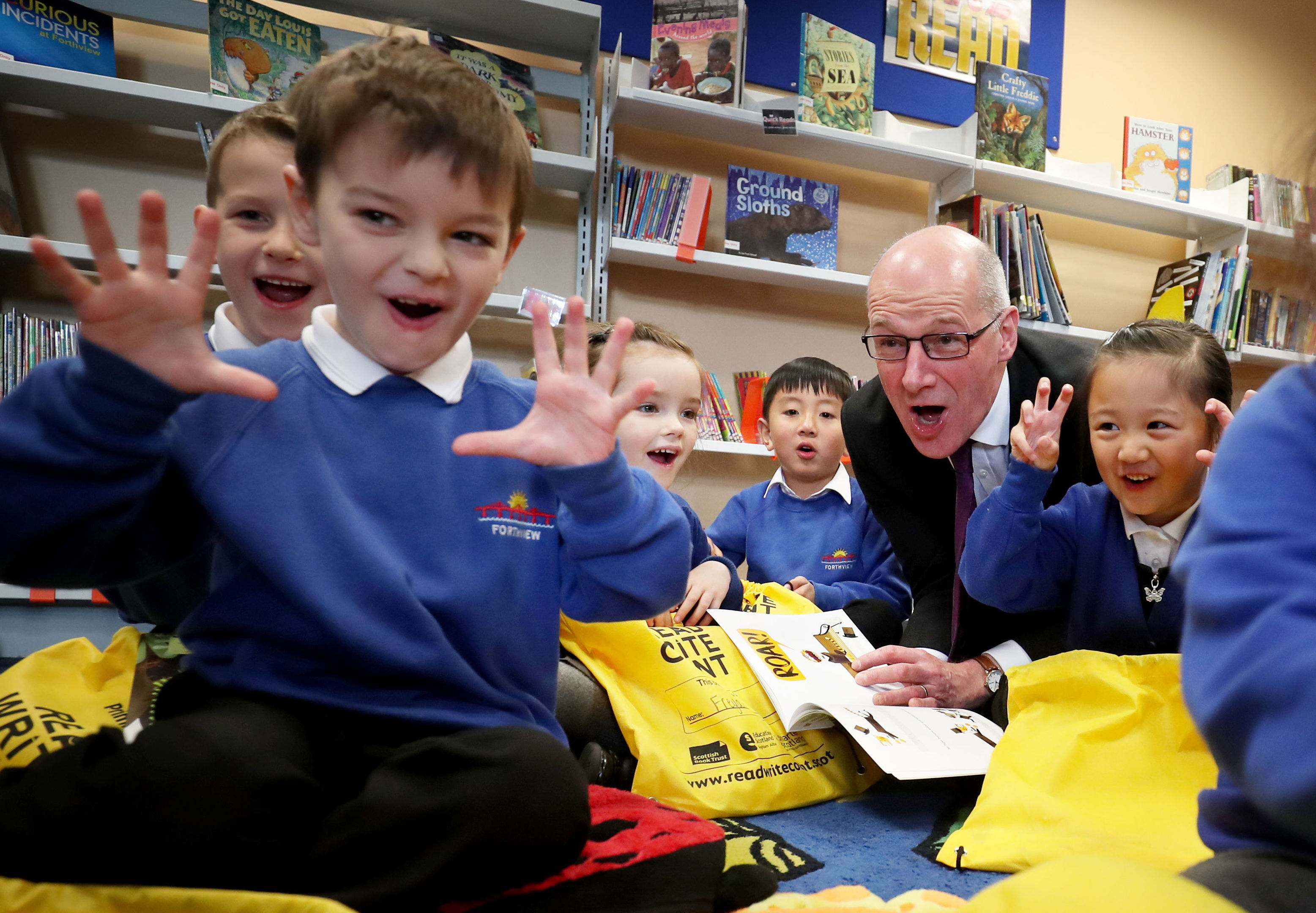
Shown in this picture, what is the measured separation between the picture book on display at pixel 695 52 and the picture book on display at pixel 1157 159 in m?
1.71

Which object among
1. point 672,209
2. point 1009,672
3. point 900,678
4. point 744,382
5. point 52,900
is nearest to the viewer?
point 52,900

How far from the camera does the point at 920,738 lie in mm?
1195

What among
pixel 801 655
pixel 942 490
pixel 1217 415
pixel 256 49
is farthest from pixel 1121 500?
pixel 256 49

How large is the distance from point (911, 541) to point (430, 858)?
1.40m

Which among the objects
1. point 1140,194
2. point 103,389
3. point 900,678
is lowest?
point 900,678

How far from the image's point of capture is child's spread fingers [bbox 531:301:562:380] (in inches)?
29.8

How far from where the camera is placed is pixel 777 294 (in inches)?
127

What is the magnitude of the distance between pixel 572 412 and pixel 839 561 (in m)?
1.66

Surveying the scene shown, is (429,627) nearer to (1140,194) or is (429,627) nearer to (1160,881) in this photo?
(1160,881)

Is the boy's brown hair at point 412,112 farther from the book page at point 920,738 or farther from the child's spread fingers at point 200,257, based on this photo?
the book page at point 920,738

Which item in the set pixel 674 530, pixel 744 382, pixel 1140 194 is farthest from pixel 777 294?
pixel 674 530

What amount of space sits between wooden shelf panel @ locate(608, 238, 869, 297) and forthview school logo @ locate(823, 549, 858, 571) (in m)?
1.09

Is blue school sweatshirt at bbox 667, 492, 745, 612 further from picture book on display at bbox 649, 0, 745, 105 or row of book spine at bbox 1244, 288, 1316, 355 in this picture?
row of book spine at bbox 1244, 288, 1316, 355

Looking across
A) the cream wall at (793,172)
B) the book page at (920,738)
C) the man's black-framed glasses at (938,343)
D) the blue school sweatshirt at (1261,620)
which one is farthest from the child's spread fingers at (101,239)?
the cream wall at (793,172)
